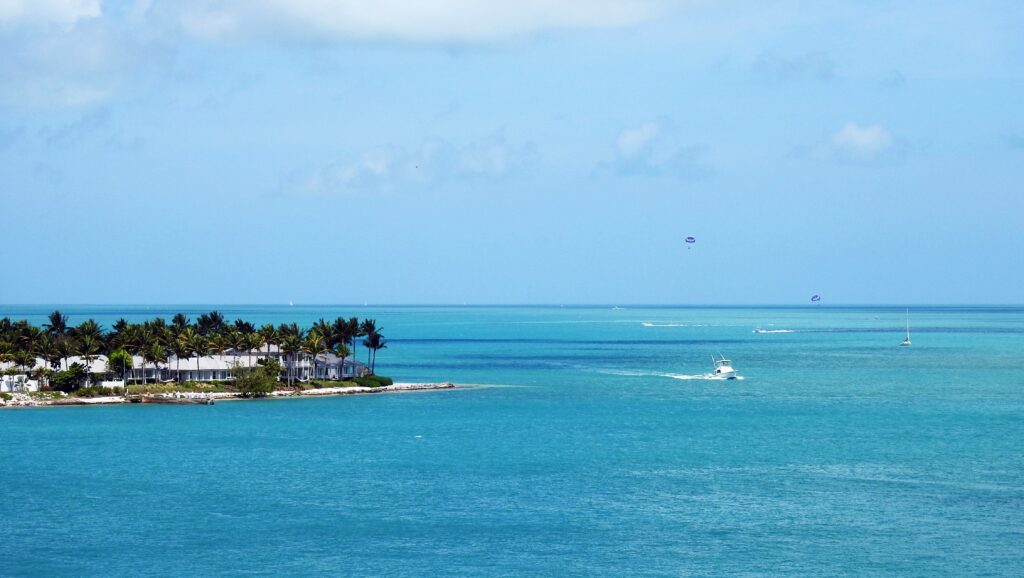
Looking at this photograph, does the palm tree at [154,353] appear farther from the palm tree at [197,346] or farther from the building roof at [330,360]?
the building roof at [330,360]

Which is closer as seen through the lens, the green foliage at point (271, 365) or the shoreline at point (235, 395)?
the shoreline at point (235, 395)

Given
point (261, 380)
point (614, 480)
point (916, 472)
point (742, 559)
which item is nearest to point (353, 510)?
point (614, 480)

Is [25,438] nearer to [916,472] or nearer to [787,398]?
[916,472]

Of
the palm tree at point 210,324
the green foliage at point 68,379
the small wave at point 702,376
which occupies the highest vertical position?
the palm tree at point 210,324

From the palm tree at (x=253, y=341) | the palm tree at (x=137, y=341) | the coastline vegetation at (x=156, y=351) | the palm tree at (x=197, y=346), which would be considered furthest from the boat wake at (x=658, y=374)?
the palm tree at (x=137, y=341)

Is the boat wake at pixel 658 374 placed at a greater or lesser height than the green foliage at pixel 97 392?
lesser

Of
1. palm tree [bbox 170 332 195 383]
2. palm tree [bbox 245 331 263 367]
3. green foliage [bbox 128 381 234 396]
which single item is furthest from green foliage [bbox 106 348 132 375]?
palm tree [bbox 245 331 263 367]

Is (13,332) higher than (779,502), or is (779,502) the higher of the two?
(13,332)
